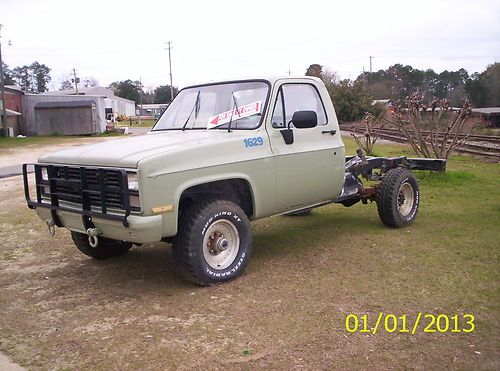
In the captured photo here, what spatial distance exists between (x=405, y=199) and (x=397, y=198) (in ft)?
1.65

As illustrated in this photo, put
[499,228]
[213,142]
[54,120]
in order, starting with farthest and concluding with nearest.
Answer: [54,120], [499,228], [213,142]

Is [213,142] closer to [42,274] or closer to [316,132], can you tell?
[316,132]

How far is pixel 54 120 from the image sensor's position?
135 feet

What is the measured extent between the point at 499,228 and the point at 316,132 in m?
2.96

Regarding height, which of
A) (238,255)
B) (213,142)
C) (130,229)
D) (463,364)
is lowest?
(463,364)

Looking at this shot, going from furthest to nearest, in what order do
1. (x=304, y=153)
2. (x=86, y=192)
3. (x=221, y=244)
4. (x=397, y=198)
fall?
1. (x=397, y=198)
2. (x=304, y=153)
3. (x=221, y=244)
4. (x=86, y=192)

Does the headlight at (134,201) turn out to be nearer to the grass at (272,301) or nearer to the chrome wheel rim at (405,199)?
the grass at (272,301)

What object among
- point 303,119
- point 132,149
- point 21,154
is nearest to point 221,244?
point 132,149

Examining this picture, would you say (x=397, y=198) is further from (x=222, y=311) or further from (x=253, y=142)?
(x=222, y=311)

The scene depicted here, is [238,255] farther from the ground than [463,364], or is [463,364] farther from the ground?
[238,255]

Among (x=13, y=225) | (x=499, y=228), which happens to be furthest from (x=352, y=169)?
(x=13, y=225)

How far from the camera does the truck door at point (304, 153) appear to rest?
561cm
